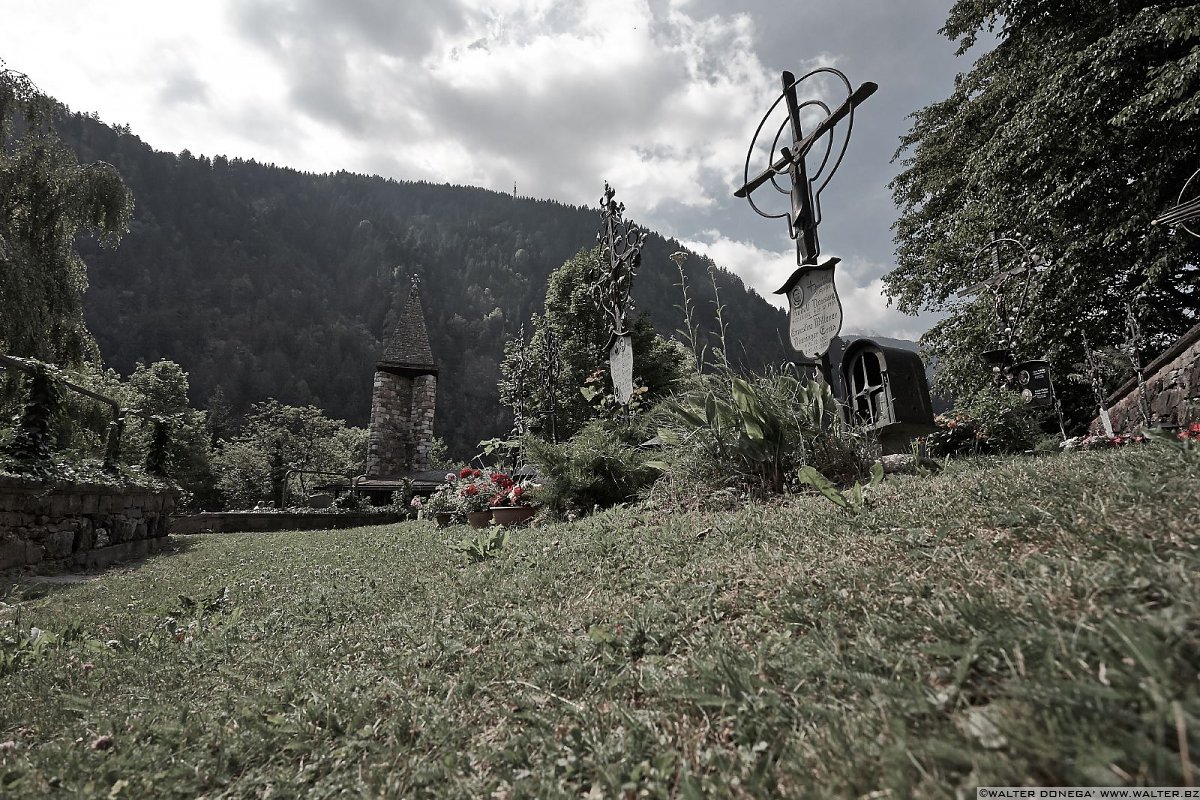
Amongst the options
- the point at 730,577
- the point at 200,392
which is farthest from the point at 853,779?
the point at 200,392

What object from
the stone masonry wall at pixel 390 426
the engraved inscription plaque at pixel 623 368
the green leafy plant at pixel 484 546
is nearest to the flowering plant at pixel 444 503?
the engraved inscription plaque at pixel 623 368

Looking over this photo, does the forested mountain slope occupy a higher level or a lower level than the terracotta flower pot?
higher

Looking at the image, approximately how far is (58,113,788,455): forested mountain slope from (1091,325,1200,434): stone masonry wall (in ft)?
207

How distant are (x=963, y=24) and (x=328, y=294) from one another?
4349 inches

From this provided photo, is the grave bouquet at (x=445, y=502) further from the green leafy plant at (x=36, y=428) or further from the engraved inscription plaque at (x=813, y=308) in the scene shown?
the engraved inscription plaque at (x=813, y=308)

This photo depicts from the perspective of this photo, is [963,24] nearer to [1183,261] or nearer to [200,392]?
→ [1183,261]

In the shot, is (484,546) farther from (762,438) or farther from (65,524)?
(65,524)

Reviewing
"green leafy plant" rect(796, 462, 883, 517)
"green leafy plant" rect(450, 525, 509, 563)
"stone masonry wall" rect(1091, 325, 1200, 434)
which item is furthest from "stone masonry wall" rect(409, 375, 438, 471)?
"green leafy plant" rect(796, 462, 883, 517)

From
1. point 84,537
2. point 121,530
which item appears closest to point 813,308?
point 84,537

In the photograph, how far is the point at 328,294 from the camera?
106 meters

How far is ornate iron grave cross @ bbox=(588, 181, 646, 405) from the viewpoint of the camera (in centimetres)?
817

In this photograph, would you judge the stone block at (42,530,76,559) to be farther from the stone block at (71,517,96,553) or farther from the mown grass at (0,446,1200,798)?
the mown grass at (0,446,1200,798)

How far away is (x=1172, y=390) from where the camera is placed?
8.10 meters

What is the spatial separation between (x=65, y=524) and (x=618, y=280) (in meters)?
8.07
